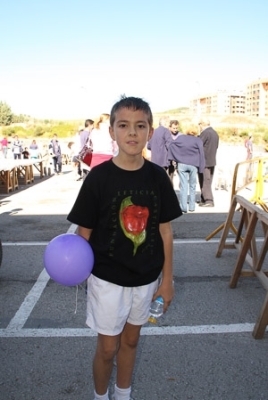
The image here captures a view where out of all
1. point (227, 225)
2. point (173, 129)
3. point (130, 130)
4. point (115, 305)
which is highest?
point (130, 130)

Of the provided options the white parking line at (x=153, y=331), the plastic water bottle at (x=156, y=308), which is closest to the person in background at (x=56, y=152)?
the white parking line at (x=153, y=331)

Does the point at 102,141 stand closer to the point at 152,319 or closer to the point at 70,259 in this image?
the point at 152,319

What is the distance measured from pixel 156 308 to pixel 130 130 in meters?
1.05

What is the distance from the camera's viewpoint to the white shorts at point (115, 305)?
2.19 m

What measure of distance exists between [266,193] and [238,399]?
32.4 ft

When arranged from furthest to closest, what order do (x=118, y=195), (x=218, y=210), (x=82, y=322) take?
1. (x=218, y=210)
2. (x=82, y=322)
3. (x=118, y=195)

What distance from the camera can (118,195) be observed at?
7.07 feet

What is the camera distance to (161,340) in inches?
135

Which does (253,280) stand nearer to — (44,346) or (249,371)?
(249,371)

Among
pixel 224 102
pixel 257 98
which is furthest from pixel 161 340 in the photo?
pixel 224 102

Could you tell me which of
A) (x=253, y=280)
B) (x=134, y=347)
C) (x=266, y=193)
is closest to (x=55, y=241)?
(x=134, y=347)

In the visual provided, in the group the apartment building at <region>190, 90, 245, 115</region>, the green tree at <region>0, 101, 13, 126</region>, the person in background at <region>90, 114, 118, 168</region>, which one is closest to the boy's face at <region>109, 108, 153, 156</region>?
the person in background at <region>90, 114, 118, 168</region>

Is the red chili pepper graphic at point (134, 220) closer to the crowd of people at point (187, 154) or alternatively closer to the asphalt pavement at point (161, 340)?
the asphalt pavement at point (161, 340)

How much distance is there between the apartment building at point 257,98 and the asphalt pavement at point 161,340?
120 metres
